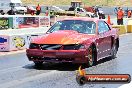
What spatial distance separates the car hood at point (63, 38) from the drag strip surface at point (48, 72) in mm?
740

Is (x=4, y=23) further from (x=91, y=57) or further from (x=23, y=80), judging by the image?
(x=23, y=80)

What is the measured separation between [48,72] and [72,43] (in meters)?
0.94

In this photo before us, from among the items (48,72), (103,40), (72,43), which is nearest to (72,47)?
(72,43)

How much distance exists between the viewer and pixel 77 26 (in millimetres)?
12141

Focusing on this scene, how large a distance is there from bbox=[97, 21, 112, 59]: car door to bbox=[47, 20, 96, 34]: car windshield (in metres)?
0.31

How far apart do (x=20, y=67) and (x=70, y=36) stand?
1.69m

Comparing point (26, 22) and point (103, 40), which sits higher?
point (103, 40)

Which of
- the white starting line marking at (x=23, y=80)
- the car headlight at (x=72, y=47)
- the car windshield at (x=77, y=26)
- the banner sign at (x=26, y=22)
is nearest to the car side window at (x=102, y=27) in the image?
the car windshield at (x=77, y=26)

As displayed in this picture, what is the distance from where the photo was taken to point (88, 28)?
12086 mm

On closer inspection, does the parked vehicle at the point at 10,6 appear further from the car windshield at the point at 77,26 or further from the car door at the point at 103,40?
the car windshield at the point at 77,26

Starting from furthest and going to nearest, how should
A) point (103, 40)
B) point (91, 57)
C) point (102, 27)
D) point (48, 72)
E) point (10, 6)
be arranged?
A: point (10, 6), point (102, 27), point (103, 40), point (91, 57), point (48, 72)

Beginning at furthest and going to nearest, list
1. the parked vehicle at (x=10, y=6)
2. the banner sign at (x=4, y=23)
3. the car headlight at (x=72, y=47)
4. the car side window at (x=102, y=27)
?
the parked vehicle at (x=10, y=6) → the banner sign at (x=4, y=23) → the car side window at (x=102, y=27) → the car headlight at (x=72, y=47)

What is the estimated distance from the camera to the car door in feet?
40.0

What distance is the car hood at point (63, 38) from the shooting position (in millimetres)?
10828
